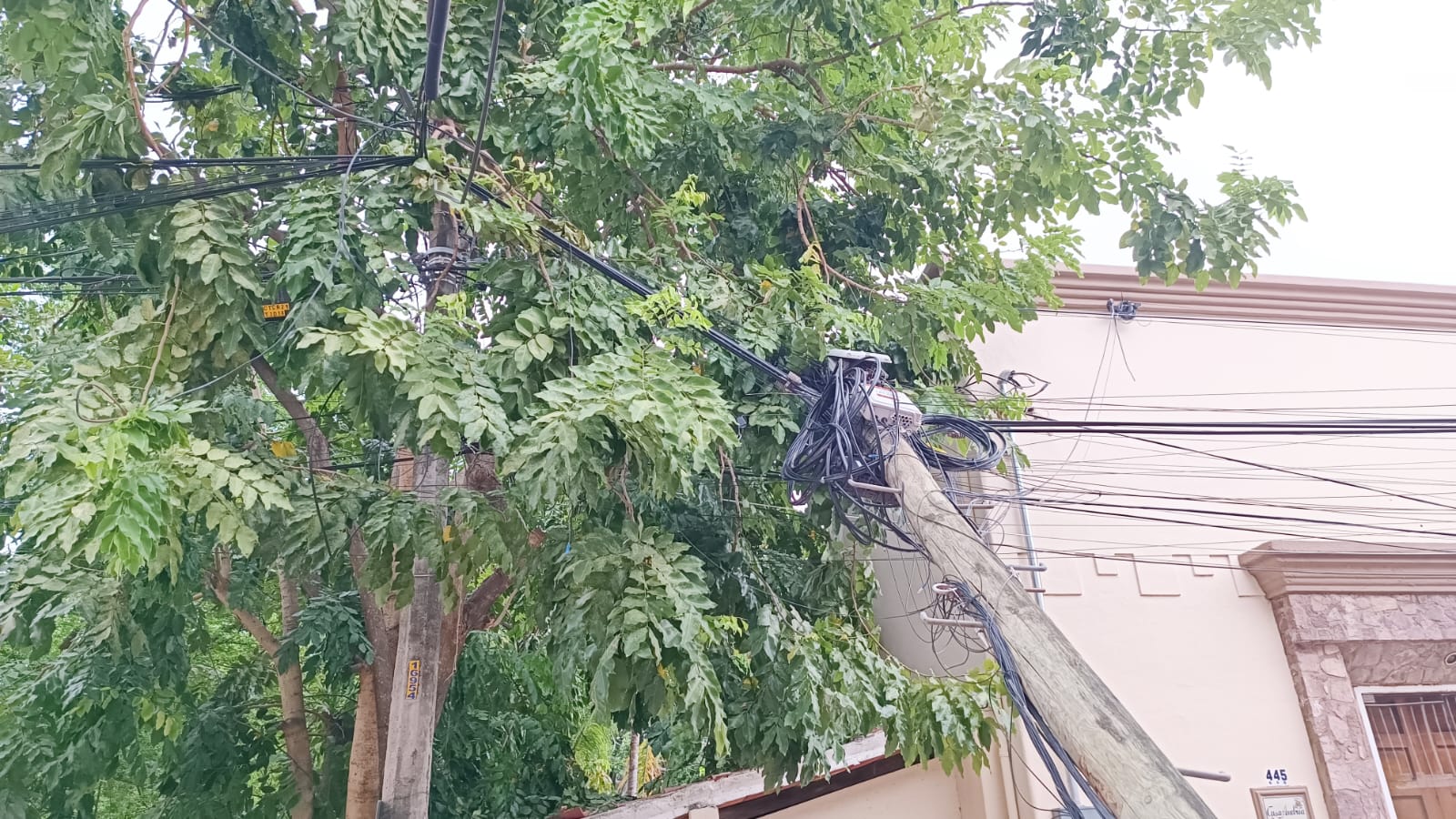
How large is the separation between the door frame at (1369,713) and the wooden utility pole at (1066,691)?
4836mm

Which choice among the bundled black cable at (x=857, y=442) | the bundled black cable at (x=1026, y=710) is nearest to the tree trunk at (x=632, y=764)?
the bundled black cable at (x=857, y=442)

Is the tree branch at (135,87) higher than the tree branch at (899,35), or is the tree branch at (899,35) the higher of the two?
the tree branch at (899,35)

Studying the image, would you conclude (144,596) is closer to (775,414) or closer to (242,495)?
(242,495)

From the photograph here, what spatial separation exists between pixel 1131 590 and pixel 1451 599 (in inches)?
95.3

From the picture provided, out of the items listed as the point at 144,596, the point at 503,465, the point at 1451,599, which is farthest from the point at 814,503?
the point at 1451,599

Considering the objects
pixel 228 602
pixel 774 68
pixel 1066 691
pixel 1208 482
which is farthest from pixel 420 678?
pixel 1208 482

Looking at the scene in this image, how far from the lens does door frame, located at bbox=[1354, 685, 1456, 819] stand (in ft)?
21.0

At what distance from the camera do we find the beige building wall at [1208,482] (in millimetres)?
6391

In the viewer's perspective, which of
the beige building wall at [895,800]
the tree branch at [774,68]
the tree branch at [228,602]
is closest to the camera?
the tree branch at [774,68]

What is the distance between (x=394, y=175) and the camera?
4234 mm

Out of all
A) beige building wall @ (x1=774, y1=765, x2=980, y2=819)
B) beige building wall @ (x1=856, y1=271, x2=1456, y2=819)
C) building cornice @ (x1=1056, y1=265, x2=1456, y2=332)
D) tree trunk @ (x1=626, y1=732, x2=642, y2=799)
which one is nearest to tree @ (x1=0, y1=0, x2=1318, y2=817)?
beige building wall @ (x1=774, y1=765, x2=980, y2=819)

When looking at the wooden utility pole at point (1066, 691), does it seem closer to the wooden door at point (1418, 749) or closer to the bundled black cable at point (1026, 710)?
the bundled black cable at point (1026, 710)

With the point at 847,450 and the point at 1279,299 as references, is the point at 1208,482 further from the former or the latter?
the point at 847,450

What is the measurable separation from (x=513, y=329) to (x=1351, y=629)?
6.22m
